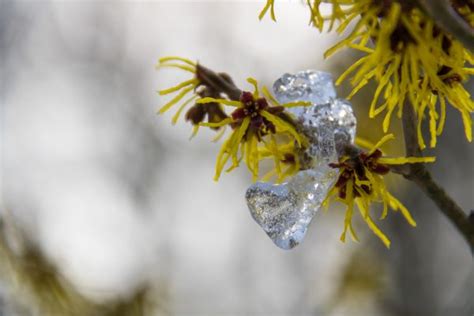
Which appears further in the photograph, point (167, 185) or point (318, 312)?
point (167, 185)

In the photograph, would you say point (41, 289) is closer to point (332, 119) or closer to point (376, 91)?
point (332, 119)

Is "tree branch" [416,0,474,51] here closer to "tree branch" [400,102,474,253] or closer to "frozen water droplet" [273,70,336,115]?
"tree branch" [400,102,474,253]

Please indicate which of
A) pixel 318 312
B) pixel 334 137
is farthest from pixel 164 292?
pixel 334 137

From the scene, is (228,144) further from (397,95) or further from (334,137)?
(397,95)

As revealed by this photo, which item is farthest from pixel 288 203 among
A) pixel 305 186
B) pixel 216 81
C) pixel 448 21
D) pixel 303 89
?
pixel 448 21

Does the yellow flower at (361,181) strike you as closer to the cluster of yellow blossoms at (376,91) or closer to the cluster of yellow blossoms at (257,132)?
the cluster of yellow blossoms at (376,91)

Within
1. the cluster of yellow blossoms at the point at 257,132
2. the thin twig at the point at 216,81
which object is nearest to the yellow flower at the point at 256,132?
the cluster of yellow blossoms at the point at 257,132
